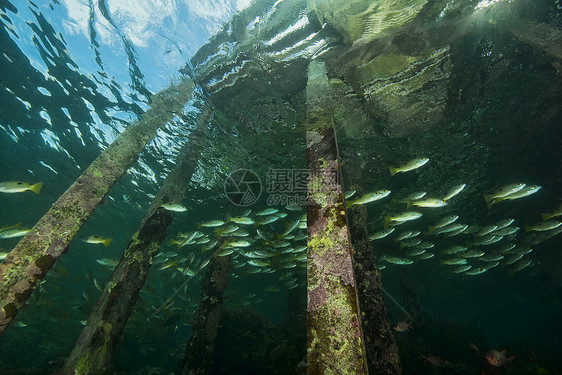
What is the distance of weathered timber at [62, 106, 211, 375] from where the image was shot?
516cm

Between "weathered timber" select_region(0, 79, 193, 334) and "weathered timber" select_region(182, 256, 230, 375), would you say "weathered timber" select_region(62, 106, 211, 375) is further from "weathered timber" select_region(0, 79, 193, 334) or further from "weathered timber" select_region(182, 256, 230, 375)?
"weathered timber" select_region(182, 256, 230, 375)

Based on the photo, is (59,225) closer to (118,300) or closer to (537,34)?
(118,300)

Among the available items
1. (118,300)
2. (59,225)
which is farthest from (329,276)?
(118,300)

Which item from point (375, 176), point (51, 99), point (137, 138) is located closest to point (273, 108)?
point (137, 138)

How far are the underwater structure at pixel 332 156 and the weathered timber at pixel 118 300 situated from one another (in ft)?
0.11

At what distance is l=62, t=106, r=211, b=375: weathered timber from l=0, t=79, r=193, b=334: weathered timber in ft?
5.69

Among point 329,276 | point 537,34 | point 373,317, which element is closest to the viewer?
point 329,276

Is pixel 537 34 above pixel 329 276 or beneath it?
above

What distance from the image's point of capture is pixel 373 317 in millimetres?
4902

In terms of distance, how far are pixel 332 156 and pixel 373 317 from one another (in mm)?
3461

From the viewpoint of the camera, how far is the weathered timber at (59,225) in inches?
158

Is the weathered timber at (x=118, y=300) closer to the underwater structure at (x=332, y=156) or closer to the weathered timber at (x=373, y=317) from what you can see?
the underwater structure at (x=332, y=156)

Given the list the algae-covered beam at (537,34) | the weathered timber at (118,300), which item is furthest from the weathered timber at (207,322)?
the algae-covered beam at (537,34)

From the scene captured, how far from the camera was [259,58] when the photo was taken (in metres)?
7.93
